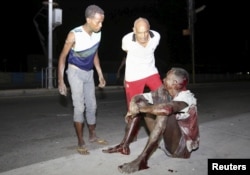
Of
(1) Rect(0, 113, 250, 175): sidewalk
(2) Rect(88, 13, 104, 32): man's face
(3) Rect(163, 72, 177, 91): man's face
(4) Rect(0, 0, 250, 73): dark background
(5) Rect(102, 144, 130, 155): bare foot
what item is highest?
(4) Rect(0, 0, 250, 73): dark background

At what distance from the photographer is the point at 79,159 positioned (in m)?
4.43

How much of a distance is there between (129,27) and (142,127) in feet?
88.8

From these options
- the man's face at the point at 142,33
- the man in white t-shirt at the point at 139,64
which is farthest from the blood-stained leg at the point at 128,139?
the man's face at the point at 142,33

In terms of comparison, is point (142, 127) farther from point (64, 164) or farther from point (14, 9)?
point (14, 9)

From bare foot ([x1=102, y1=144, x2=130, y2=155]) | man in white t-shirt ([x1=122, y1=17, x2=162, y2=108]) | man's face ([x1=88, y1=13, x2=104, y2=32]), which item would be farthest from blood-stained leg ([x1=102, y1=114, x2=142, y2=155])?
man's face ([x1=88, y1=13, x2=104, y2=32])

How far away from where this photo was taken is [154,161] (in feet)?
14.4

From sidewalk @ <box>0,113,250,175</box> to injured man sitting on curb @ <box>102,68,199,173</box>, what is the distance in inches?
4.4

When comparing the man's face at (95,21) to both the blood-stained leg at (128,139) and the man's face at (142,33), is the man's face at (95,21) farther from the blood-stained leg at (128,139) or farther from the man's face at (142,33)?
the blood-stained leg at (128,139)

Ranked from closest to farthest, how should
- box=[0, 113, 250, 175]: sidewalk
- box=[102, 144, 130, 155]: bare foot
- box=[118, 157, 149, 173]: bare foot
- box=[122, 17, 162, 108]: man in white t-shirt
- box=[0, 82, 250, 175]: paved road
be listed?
box=[118, 157, 149, 173]: bare foot
box=[0, 113, 250, 175]: sidewalk
box=[0, 82, 250, 175]: paved road
box=[102, 144, 130, 155]: bare foot
box=[122, 17, 162, 108]: man in white t-shirt

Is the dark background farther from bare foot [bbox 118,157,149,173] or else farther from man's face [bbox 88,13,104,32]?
bare foot [bbox 118,157,149,173]

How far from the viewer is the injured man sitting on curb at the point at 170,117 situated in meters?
4.04

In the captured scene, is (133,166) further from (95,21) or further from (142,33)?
(95,21)

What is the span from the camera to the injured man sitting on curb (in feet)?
13.2

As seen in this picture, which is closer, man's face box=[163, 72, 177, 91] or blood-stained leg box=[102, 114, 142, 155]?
man's face box=[163, 72, 177, 91]
